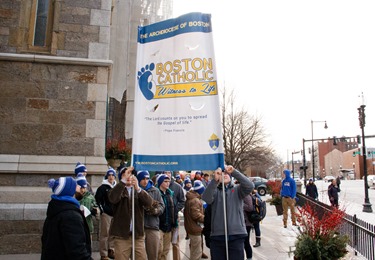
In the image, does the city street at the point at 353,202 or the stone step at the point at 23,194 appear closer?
the stone step at the point at 23,194

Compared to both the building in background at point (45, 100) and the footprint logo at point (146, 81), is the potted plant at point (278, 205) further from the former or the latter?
the footprint logo at point (146, 81)

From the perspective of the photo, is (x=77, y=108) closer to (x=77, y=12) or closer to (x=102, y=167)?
(x=102, y=167)

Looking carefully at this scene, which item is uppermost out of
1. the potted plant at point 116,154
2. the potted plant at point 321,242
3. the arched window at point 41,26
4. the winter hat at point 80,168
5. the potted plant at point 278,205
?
the arched window at point 41,26

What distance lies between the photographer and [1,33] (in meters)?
7.29

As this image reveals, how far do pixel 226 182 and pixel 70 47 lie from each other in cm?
→ 478

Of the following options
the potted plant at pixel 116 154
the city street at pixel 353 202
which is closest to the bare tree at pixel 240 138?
the city street at pixel 353 202

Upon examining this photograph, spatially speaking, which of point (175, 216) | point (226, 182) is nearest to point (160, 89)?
point (226, 182)

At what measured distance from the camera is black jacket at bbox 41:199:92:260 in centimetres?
334

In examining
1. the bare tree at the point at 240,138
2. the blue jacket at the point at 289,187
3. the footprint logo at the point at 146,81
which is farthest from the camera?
the bare tree at the point at 240,138

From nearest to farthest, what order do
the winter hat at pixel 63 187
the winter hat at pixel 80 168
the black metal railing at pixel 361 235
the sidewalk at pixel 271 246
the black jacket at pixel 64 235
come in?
the black jacket at pixel 64 235 → the winter hat at pixel 63 187 → the winter hat at pixel 80 168 → the black metal railing at pixel 361 235 → the sidewalk at pixel 271 246

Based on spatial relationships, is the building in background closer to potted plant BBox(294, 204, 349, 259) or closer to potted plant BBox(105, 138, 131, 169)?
potted plant BBox(105, 138, 131, 169)

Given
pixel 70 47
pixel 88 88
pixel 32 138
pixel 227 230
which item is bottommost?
pixel 227 230

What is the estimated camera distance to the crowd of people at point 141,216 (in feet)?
11.2

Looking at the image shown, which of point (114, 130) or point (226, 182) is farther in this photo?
point (114, 130)
